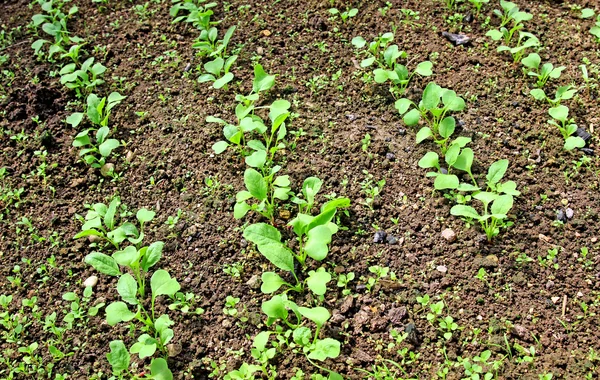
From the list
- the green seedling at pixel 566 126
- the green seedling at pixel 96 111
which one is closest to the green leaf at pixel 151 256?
the green seedling at pixel 96 111

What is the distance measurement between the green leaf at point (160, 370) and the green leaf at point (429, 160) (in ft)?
4.72

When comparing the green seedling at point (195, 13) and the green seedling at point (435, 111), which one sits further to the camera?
the green seedling at point (195, 13)

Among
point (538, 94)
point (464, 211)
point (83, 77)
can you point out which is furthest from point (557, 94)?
point (83, 77)

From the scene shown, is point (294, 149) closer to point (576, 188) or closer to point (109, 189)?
point (109, 189)

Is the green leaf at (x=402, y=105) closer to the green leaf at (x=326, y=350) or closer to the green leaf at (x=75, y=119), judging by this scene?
the green leaf at (x=326, y=350)

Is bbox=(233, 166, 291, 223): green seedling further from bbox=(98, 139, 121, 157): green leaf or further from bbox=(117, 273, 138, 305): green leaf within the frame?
bbox=(98, 139, 121, 157): green leaf

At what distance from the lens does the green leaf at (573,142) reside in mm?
2848

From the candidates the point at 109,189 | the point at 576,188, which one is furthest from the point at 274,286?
the point at 576,188

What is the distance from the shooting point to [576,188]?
9.20ft

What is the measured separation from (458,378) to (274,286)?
31.6 inches

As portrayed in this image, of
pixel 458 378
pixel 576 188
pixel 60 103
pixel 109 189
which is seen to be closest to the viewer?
pixel 458 378

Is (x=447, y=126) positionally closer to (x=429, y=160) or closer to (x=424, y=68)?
(x=429, y=160)

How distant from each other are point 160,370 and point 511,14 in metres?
2.70

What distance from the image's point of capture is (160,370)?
2.30 metres
